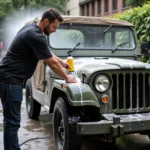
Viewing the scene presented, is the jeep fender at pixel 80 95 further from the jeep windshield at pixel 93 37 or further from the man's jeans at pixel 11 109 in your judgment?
the jeep windshield at pixel 93 37

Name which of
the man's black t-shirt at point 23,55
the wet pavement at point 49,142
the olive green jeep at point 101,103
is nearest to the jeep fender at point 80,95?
the olive green jeep at point 101,103

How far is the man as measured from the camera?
3857mm

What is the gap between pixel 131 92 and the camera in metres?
4.29

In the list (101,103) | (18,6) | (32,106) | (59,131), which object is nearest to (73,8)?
(18,6)

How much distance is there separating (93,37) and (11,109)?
248 cm

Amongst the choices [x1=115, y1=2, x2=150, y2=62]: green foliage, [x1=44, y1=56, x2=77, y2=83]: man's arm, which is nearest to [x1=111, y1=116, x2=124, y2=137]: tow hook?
[x1=44, y1=56, x2=77, y2=83]: man's arm

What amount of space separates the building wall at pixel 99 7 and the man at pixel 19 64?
1048 inches

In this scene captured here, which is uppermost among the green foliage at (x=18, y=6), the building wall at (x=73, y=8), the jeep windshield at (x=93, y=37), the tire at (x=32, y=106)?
the building wall at (x=73, y=8)

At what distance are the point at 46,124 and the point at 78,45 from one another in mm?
1974

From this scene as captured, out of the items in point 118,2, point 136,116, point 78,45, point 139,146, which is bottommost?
point 139,146

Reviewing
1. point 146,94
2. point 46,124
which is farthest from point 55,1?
point 146,94

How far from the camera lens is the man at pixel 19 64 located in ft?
12.7

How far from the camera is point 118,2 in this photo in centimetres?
3153

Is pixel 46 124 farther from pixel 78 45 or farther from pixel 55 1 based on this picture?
pixel 55 1
